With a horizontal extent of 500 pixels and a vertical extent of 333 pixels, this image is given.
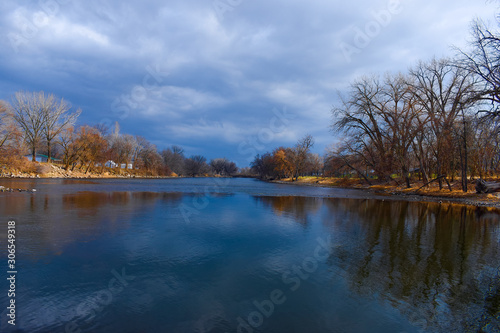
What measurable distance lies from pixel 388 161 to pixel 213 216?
36.4 m

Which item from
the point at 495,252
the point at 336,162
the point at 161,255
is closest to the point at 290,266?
the point at 161,255

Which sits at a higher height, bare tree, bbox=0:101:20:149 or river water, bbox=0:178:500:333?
bare tree, bbox=0:101:20:149

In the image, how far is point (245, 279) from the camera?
20.4 feet

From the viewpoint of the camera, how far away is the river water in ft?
14.8
